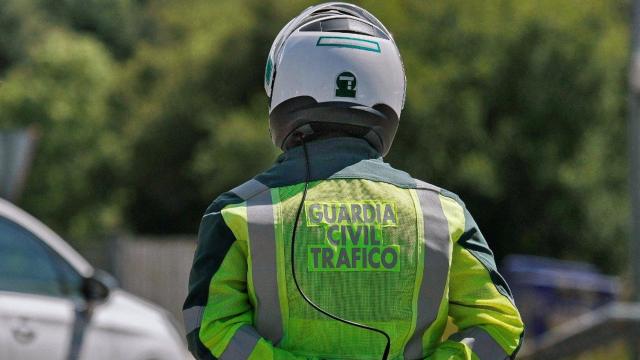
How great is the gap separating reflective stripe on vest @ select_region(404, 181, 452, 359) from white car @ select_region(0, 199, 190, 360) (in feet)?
15.4

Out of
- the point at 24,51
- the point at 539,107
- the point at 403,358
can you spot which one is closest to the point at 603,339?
the point at 403,358

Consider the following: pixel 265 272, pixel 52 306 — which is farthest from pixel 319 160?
pixel 52 306

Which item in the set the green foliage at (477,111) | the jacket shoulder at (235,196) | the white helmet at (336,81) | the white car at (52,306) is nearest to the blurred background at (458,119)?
the green foliage at (477,111)

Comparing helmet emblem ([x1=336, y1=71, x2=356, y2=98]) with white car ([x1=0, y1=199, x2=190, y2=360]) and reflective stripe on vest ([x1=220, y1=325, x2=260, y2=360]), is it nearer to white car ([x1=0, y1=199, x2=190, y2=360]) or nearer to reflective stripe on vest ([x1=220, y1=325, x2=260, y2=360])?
reflective stripe on vest ([x1=220, y1=325, x2=260, y2=360])

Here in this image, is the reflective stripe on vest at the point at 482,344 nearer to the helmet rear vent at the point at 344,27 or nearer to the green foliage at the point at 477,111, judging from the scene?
the helmet rear vent at the point at 344,27

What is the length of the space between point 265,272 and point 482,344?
0.46 meters

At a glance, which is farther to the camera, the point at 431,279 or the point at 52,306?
the point at 52,306

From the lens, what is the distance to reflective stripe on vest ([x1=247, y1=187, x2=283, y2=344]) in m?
2.77

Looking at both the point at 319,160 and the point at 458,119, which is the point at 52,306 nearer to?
the point at 319,160

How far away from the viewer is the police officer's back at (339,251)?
109 inches

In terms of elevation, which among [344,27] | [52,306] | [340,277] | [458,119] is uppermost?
[458,119]

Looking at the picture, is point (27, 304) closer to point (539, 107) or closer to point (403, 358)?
point (403, 358)

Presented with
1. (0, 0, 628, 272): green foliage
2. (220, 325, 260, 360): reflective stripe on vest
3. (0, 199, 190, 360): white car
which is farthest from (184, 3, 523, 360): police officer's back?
(0, 0, 628, 272): green foliage

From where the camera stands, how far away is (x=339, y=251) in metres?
2.79
